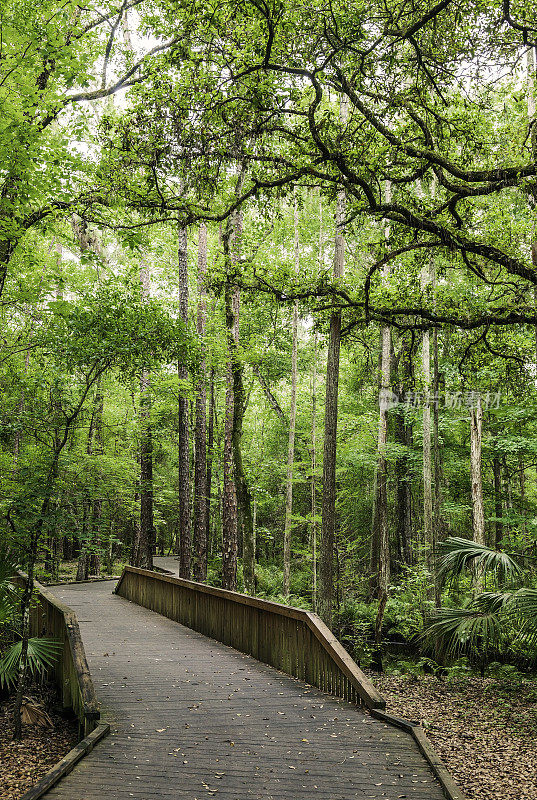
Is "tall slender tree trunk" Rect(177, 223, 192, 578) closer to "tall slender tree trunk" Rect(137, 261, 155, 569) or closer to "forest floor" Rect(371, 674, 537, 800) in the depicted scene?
"tall slender tree trunk" Rect(137, 261, 155, 569)

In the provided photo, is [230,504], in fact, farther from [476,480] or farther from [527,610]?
[527,610]

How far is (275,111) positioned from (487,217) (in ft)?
12.9

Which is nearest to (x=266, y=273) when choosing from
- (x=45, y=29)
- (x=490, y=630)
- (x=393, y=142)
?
(x=393, y=142)

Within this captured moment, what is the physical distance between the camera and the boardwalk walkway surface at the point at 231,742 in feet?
13.1

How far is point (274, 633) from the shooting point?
24.9 ft

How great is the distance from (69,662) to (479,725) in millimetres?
5222

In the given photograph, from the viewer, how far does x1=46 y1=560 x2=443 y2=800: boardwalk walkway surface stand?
400 centimetres

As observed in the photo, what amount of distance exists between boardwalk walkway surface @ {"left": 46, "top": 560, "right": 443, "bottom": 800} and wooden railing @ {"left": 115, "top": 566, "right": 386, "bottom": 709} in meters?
0.19

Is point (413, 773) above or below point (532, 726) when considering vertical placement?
above

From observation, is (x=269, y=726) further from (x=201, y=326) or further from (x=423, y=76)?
(x=201, y=326)

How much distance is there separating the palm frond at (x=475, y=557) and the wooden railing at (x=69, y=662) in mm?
4756

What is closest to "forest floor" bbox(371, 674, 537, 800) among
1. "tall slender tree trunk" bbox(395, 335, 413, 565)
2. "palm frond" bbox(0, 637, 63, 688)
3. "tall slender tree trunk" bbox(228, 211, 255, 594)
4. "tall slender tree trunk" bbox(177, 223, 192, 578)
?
"tall slender tree trunk" bbox(228, 211, 255, 594)

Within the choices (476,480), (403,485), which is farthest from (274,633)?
(403,485)

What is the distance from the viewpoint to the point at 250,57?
19.3 ft
